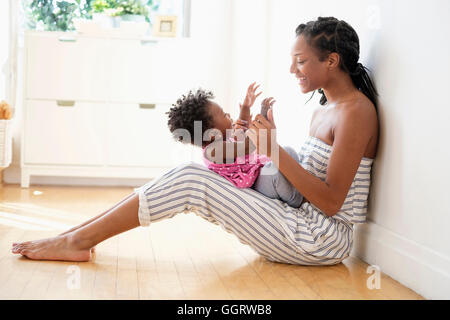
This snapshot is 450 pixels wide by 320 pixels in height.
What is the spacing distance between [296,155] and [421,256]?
0.57 m

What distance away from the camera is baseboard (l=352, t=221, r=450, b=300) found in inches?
63.1

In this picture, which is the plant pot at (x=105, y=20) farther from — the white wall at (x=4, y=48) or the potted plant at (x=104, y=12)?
the white wall at (x=4, y=48)

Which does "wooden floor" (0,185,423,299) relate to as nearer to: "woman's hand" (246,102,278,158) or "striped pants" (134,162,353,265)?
"striped pants" (134,162,353,265)

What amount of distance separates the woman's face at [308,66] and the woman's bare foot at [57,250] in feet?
3.10

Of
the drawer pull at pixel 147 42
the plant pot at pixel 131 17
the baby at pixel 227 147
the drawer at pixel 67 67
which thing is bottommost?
the baby at pixel 227 147

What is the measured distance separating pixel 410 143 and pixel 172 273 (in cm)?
86

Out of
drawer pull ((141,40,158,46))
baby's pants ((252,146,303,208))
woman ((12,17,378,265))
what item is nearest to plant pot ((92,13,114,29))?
drawer pull ((141,40,158,46))

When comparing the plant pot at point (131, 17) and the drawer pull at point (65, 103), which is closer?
the drawer pull at point (65, 103)

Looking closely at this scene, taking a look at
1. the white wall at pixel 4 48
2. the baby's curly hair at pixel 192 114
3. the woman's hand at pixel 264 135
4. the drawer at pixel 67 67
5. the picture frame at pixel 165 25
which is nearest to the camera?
the woman's hand at pixel 264 135

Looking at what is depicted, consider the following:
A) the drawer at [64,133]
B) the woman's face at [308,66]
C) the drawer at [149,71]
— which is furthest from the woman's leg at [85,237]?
the drawer at [149,71]

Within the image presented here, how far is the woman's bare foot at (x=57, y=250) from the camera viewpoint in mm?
1937

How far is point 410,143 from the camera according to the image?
178cm

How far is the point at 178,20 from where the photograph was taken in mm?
4457

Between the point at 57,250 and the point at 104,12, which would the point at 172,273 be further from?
the point at 104,12
